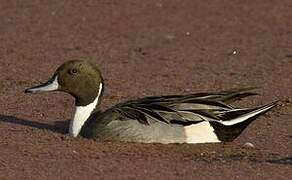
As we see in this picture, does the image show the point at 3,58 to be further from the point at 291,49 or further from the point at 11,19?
the point at 291,49

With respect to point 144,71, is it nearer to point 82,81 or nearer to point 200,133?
point 82,81

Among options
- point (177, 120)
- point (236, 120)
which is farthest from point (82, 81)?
point (236, 120)

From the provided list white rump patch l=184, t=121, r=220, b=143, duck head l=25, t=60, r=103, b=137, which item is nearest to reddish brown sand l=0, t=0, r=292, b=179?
white rump patch l=184, t=121, r=220, b=143

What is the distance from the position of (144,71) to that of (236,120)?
329cm

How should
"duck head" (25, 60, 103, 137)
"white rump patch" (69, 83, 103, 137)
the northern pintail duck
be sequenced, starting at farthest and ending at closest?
1. "duck head" (25, 60, 103, 137)
2. "white rump patch" (69, 83, 103, 137)
3. the northern pintail duck

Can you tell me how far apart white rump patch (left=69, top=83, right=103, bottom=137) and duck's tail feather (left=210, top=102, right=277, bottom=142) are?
1.07 m

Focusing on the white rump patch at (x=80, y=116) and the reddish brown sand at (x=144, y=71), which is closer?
the reddish brown sand at (x=144, y=71)

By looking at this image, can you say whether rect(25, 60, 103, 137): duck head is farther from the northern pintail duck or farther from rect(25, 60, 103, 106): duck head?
the northern pintail duck

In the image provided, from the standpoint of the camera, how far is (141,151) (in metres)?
8.28

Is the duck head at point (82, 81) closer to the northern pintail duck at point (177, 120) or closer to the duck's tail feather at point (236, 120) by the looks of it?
the northern pintail duck at point (177, 120)

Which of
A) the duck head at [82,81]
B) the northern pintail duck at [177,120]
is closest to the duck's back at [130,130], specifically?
the northern pintail duck at [177,120]

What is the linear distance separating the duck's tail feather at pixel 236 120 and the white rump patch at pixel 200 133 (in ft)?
0.13

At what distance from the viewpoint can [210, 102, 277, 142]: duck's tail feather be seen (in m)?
8.42

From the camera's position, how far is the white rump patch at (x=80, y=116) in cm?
879
